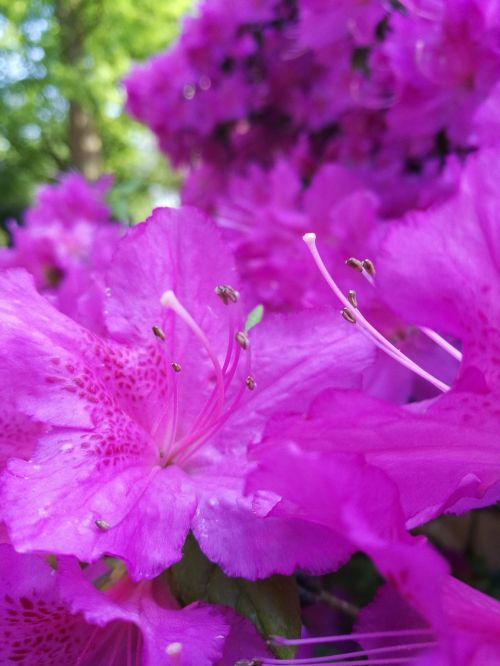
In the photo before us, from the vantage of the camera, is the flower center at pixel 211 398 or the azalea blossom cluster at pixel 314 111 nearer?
→ the flower center at pixel 211 398

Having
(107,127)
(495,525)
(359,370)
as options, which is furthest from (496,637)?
(107,127)

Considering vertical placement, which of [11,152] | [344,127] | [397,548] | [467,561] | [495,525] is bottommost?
[11,152]

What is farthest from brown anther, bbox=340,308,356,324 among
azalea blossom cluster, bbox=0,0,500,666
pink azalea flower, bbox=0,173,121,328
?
pink azalea flower, bbox=0,173,121,328

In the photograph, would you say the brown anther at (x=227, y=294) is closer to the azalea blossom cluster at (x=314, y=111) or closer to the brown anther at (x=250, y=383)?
the brown anther at (x=250, y=383)

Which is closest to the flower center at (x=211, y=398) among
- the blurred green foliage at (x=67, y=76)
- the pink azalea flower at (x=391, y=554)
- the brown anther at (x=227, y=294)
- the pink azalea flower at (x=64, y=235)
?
the brown anther at (x=227, y=294)

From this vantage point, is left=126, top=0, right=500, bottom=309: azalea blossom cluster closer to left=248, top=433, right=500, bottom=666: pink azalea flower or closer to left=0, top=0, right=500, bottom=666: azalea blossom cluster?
left=0, top=0, right=500, bottom=666: azalea blossom cluster

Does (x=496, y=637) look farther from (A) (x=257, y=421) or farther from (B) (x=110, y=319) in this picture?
(B) (x=110, y=319)
